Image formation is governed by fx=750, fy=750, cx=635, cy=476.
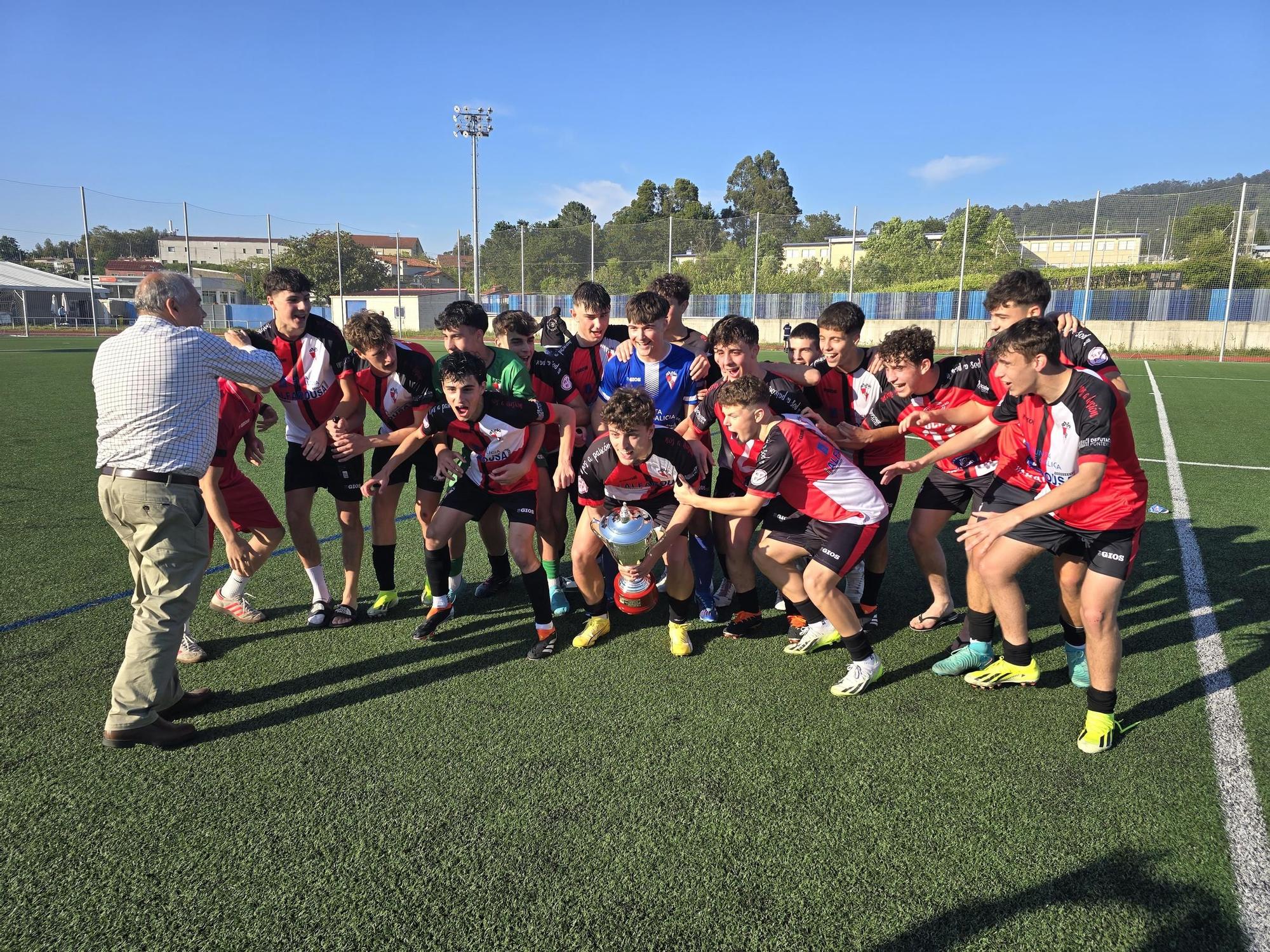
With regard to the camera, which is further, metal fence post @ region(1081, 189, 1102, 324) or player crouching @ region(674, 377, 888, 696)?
metal fence post @ region(1081, 189, 1102, 324)

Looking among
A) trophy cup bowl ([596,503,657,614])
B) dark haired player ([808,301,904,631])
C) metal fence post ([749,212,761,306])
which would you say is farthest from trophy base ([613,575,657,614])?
metal fence post ([749,212,761,306])

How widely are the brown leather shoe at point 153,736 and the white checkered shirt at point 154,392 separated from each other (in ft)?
3.57

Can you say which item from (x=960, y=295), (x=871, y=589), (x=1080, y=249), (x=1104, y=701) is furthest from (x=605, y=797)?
(x=1080, y=249)

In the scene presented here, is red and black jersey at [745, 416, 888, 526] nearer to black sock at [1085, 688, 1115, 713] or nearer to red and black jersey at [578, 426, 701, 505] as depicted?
red and black jersey at [578, 426, 701, 505]

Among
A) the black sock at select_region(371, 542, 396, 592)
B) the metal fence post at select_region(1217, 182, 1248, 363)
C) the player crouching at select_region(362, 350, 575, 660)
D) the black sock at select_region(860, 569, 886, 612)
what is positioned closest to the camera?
the player crouching at select_region(362, 350, 575, 660)

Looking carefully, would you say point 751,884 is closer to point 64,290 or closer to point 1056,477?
point 1056,477

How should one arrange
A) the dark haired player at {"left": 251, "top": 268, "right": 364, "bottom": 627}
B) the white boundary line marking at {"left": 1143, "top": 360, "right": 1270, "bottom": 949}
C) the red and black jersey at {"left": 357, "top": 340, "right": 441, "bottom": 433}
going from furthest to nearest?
the red and black jersey at {"left": 357, "top": 340, "right": 441, "bottom": 433}, the dark haired player at {"left": 251, "top": 268, "right": 364, "bottom": 627}, the white boundary line marking at {"left": 1143, "top": 360, "right": 1270, "bottom": 949}

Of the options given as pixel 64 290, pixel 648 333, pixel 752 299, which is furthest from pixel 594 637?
pixel 64 290

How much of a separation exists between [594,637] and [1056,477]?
8.19ft

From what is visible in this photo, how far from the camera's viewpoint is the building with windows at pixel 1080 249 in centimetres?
2947

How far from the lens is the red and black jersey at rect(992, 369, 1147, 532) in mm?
3125

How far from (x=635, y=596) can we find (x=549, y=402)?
1.36 meters

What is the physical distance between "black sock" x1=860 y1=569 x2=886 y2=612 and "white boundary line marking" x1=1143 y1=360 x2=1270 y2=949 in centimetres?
163

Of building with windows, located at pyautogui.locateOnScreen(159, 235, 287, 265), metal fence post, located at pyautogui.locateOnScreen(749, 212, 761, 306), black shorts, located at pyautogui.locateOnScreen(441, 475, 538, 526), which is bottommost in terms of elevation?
black shorts, located at pyautogui.locateOnScreen(441, 475, 538, 526)
